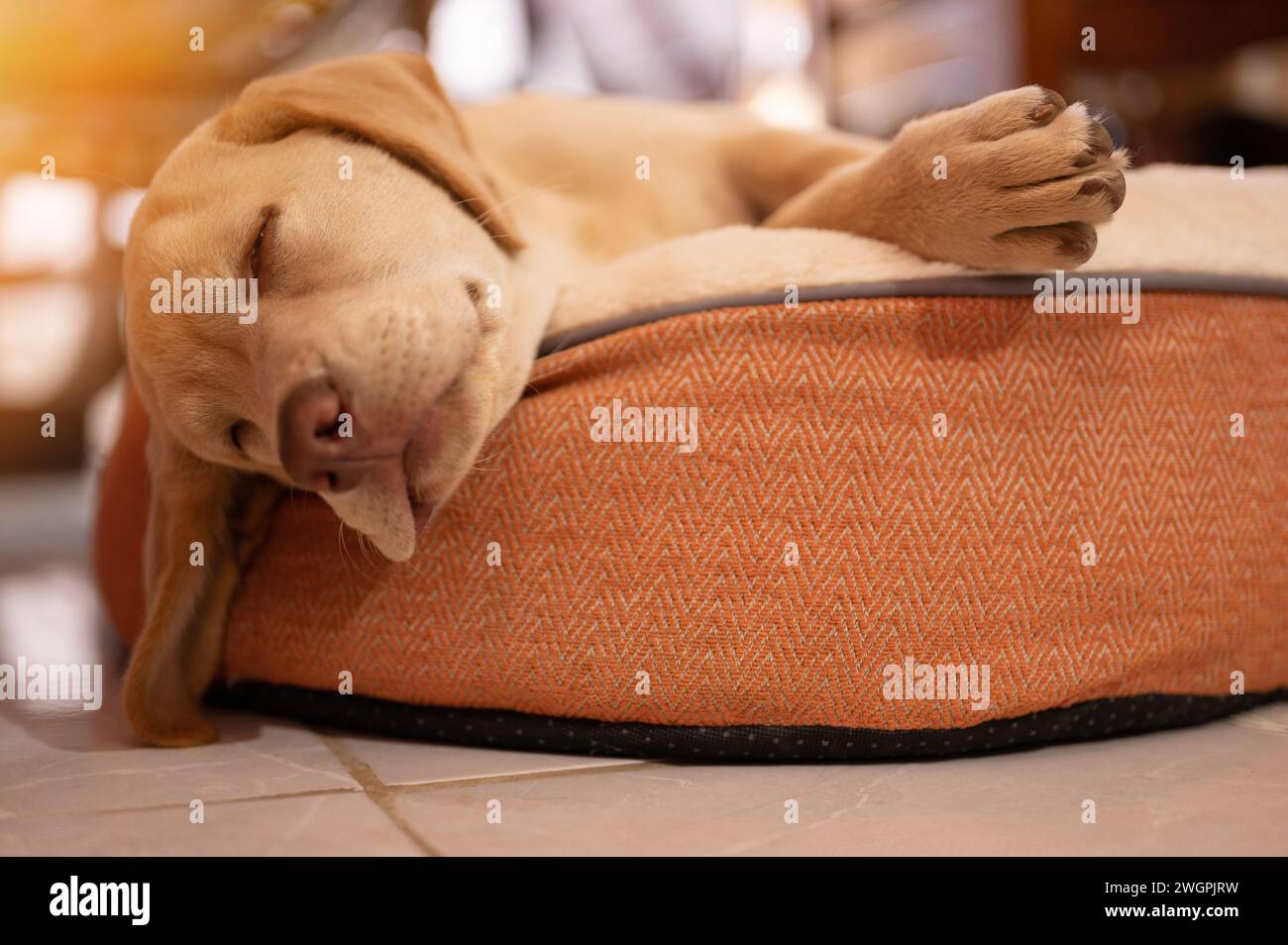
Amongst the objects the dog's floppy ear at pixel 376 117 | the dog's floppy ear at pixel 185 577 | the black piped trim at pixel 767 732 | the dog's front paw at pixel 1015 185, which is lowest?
the black piped trim at pixel 767 732

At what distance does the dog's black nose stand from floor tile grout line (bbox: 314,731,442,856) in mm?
411

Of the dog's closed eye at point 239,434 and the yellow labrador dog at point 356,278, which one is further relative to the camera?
the dog's closed eye at point 239,434

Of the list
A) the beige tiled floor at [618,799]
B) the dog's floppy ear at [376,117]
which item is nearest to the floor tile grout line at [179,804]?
the beige tiled floor at [618,799]

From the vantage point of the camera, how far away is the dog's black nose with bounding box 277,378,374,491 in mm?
1516

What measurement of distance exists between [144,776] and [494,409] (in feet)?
2.40

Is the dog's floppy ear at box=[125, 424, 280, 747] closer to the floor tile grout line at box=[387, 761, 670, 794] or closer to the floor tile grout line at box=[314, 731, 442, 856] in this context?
the floor tile grout line at box=[314, 731, 442, 856]

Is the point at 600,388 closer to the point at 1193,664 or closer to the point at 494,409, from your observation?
the point at 494,409

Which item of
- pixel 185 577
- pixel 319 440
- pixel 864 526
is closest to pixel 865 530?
pixel 864 526

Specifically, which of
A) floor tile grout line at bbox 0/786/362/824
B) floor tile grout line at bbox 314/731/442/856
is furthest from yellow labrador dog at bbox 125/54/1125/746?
floor tile grout line at bbox 0/786/362/824

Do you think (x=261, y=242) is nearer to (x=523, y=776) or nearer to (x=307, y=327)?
(x=307, y=327)

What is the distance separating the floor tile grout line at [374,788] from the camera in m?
1.40

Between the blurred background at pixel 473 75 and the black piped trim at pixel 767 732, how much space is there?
2414mm

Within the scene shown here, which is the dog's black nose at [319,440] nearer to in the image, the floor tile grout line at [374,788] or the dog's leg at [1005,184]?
the floor tile grout line at [374,788]
